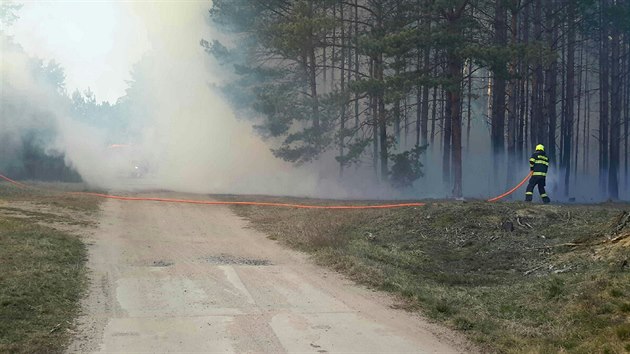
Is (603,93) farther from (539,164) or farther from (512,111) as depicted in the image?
(539,164)

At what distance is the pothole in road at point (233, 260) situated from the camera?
10.5 m

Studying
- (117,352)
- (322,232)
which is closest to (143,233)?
(322,232)

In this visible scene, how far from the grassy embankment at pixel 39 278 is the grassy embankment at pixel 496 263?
4.28m

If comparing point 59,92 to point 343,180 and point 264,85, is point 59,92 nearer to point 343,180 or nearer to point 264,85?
point 264,85

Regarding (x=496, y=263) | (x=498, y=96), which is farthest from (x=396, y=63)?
(x=496, y=263)

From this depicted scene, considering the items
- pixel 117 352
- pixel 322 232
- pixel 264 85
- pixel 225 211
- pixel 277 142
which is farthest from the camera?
pixel 277 142

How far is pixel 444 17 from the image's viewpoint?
1022 inches

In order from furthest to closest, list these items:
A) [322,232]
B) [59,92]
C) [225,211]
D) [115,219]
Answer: [59,92]
[225,211]
[115,219]
[322,232]

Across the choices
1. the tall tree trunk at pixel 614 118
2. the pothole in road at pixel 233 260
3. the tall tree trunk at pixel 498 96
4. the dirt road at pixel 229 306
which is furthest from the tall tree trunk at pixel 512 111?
the pothole in road at pixel 233 260

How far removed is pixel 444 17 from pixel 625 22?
11.9 m

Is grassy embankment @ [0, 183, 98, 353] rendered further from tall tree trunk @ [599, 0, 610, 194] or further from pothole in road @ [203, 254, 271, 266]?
tall tree trunk @ [599, 0, 610, 194]

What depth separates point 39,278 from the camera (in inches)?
325

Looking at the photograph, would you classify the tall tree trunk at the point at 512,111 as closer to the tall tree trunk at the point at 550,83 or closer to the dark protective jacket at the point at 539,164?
the tall tree trunk at the point at 550,83

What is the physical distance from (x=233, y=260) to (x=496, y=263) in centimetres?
479
